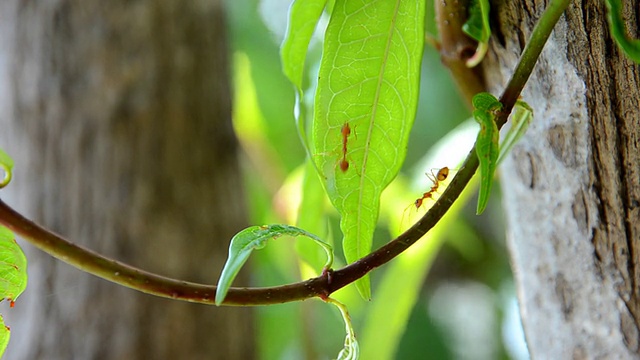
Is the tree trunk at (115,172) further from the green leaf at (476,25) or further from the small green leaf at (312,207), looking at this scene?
the green leaf at (476,25)

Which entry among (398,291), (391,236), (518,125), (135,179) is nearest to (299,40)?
(518,125)

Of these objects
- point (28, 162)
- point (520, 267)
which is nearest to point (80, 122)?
point (28, 162)

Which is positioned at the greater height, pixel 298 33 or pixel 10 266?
pixel 298 33

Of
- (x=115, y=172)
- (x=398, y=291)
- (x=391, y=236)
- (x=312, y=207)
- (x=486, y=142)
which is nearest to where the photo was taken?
(x=486, y=142)

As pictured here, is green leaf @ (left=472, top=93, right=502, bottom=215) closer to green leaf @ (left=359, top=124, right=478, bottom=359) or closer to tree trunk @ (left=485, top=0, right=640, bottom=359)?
tree trunk @ (left=485, top=0, right=640, bottom=359)

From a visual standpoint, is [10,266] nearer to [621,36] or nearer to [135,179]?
[621,36]

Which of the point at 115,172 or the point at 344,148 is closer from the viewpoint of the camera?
the point at 344,148

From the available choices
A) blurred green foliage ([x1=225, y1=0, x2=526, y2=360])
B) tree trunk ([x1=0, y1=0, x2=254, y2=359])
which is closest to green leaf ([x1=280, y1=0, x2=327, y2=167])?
tree trunk ([x1=0, y1=0, x2=254, y2=359])

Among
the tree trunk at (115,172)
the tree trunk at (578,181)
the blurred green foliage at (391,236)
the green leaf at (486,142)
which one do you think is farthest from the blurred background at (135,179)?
the green leaf at (486,142)
